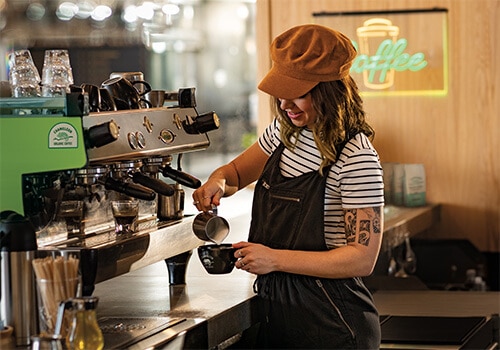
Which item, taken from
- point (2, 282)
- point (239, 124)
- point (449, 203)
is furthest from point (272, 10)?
point (239, 124)

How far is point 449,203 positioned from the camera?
4.66m

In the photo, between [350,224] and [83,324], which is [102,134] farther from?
[350,224]

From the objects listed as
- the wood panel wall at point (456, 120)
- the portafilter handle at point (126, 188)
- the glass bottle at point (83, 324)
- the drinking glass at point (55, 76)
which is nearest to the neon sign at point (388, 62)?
the wood panel wall at point (456, 120)

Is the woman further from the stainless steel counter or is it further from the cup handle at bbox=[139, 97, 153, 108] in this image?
the cup handle at bbox=[139, 97, 153, 108]

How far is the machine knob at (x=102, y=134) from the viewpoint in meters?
2.11

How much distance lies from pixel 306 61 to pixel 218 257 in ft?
1.78

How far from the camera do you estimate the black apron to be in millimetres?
2369

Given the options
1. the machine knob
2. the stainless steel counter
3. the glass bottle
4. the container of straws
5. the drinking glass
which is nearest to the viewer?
the glass bottle

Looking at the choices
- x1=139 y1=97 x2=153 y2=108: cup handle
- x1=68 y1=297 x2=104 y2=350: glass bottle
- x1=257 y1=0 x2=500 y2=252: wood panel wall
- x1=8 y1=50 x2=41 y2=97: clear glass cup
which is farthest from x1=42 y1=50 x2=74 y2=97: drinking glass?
x1=257 y1=0 x2=500 y2=252: wood panel wall

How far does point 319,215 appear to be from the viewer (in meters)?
2.36

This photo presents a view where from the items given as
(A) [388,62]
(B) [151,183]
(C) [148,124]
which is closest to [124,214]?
(B) [151,183]

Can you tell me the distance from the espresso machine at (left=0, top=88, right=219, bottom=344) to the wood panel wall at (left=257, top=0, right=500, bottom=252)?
222 cm

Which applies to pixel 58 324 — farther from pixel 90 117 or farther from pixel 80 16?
pixel 80 16

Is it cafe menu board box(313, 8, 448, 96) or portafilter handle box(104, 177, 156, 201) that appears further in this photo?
cafe menu board box(313, 8, 448, 96)
